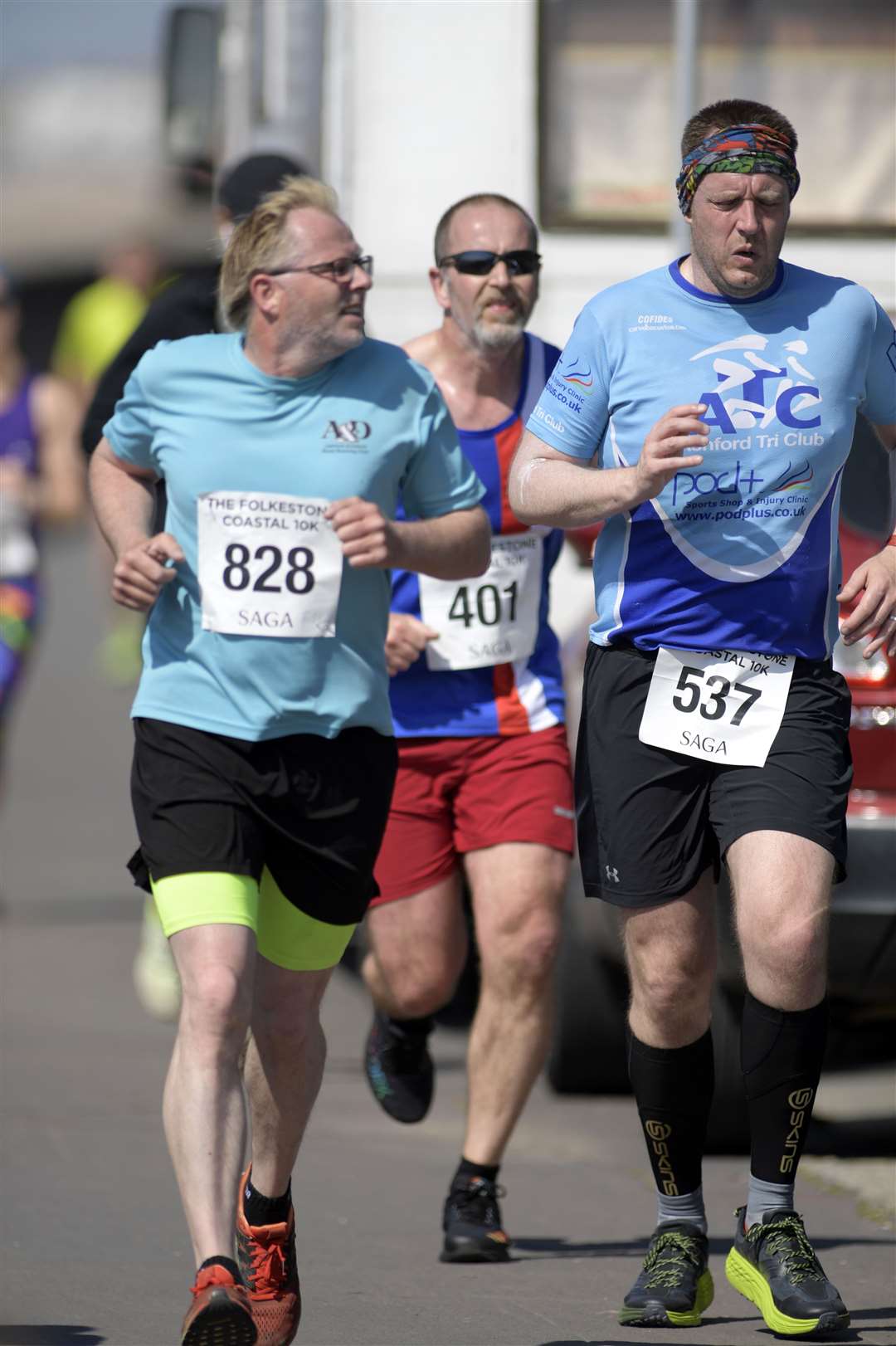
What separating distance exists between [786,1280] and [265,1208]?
0.98 meters

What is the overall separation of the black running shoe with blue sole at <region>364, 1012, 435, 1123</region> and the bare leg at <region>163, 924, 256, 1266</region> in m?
1.78

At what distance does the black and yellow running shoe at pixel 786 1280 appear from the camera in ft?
16.0

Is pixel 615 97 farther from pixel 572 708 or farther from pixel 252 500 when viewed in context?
pixel 252 500

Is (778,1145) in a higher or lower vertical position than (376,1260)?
higher

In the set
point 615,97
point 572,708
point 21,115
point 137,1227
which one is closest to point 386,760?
point 137,1227

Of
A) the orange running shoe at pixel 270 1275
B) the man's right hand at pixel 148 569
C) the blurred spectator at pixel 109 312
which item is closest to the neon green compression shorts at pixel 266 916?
the orange running shoe at pixel 270 1275

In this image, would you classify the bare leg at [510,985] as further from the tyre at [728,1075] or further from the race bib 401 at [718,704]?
the race bib 401 at [718,704]

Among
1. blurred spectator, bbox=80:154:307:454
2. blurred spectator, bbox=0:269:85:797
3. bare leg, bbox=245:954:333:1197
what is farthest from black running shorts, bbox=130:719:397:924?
blurred spectator, bbox=0:269:85:797

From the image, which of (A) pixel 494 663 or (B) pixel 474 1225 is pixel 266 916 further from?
(A) pixel 494 663

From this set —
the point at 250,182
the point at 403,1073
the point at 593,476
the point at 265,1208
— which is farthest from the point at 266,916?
the point at 250,182

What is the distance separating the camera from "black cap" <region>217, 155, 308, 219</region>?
714cm

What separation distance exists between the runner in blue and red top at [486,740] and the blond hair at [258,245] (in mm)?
1069

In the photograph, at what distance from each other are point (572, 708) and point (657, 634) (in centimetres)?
216

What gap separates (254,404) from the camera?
4945 mm
